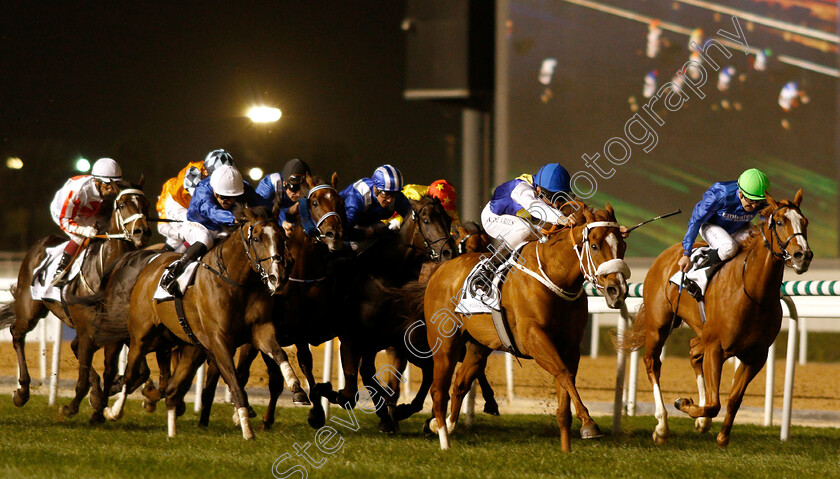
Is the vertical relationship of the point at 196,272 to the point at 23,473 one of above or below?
above

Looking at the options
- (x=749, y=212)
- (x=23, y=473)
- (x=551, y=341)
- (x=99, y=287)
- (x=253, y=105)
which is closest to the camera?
(x=23, y=473)

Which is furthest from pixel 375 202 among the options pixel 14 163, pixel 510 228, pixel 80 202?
pixel 14 163

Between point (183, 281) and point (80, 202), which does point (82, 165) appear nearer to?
point (80, 202)

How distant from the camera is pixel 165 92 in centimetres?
1446

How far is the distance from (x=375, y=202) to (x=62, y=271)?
6.96ft

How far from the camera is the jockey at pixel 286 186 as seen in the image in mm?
6254

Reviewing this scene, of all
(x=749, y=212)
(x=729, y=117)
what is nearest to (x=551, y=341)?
(x=749, y=212)

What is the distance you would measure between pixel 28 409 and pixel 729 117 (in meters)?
7.98

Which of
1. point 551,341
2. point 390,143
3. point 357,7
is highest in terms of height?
point 357,7

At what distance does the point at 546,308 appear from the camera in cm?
481

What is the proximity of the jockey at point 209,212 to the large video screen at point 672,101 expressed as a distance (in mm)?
6664

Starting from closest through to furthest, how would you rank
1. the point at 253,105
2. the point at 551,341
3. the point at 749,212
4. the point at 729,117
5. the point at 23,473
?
the point at 23,473 → the point at 551,341 → the point at 749,212 → the point at 729,117 → the point at 253,105

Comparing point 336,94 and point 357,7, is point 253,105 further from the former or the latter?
point 357,7

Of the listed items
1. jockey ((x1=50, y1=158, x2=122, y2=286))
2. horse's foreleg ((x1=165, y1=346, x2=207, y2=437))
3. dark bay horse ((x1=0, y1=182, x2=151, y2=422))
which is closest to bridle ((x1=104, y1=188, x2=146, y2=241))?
dark bay horse ((x1=0, y1=182, x2=151, y2=422))
